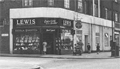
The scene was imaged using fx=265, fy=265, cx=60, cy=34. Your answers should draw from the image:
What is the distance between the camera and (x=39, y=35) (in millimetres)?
29797

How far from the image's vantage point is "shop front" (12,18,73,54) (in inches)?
1172

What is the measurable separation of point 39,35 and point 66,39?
11.1 feet

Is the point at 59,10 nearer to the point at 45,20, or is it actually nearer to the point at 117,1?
the point at 45,20

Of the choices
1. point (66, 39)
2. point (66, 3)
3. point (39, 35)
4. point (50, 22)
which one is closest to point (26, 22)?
point (39, 35)

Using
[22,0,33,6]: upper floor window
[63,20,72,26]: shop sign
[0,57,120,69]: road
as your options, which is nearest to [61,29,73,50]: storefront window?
[63,20,72,26]: shop sign

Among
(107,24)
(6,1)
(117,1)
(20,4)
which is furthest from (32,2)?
(117,1)

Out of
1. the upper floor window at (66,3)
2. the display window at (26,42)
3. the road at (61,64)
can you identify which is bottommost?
the road at (61,64)

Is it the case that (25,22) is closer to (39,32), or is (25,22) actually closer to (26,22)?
(26,22)

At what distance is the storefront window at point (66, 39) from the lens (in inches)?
1207

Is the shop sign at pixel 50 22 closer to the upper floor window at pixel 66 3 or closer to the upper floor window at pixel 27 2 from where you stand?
the upper floor window at pixel 66 3

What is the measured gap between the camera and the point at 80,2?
35.0 metres

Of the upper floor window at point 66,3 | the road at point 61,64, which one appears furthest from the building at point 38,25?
the road at point 61,64

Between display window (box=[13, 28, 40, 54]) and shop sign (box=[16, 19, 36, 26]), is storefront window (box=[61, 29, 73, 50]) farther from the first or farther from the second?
shop sign (box=[16, 19, 36, 26])

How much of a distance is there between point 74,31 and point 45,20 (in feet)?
14.6
